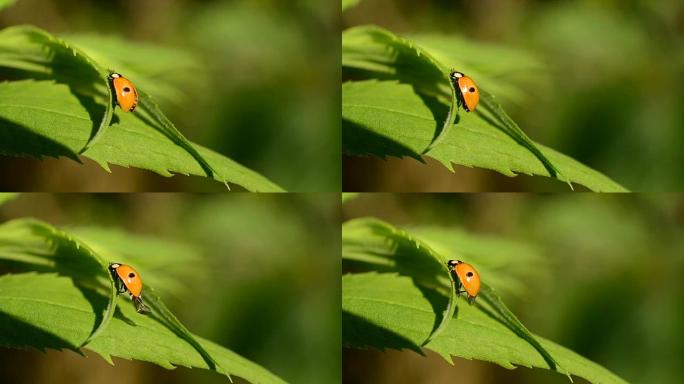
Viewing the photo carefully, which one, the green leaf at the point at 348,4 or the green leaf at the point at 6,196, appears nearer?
the green leaf at the point at 6,196

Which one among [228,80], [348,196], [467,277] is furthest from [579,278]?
[228,80]

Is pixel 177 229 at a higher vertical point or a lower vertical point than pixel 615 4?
lower

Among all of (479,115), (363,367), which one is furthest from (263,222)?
(479,115)

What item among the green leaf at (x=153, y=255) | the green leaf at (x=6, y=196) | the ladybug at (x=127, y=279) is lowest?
the ladybug at (x=127, y=279)

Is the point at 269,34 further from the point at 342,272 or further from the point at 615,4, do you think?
the point at 615,4

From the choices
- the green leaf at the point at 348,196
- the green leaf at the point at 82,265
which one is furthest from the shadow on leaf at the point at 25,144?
the green leaf at the point at 348,196

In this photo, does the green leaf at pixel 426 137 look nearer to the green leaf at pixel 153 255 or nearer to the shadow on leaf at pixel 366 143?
the shadow on leaf at pixel 366 143

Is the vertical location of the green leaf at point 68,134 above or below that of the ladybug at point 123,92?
below

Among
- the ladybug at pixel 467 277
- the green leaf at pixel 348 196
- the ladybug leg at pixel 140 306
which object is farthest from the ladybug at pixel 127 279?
the ladybug at pixel 467 277
